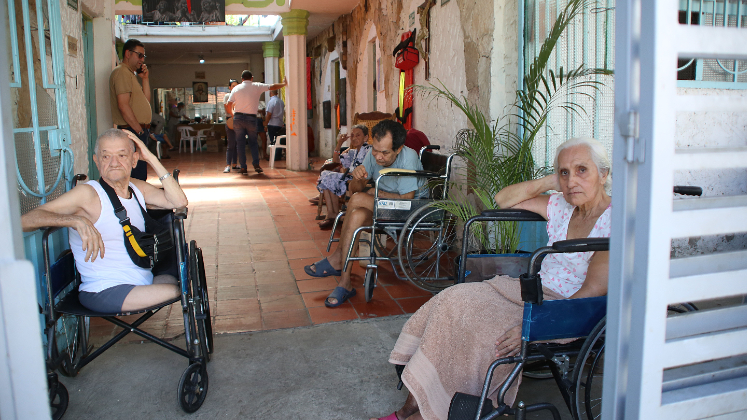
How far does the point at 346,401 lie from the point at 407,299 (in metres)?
1.19

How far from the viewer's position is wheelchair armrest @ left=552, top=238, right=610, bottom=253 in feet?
4.78

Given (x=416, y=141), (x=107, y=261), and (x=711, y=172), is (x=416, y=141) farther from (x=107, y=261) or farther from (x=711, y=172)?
(x=107, y=261)

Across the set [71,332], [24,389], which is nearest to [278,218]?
[71,332]

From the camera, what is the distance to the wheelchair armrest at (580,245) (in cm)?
146

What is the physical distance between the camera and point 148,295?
2064mm

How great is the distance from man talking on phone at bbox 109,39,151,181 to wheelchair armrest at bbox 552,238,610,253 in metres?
3.90

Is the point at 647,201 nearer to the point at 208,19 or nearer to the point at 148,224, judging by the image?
the point at 148,224

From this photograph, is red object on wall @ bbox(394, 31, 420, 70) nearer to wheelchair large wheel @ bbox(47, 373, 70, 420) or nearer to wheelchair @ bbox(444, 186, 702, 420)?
wheelchair @ bbox(444, 186, 702, 420)

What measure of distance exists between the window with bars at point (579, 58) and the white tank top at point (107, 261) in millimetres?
2373

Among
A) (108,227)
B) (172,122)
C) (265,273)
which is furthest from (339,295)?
(172,122)

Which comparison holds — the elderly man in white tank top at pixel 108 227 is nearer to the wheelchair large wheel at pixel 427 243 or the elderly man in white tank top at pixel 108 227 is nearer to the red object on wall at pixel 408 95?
the wheelchair large wheel at pixel 427 243

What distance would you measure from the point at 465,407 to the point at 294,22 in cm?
880

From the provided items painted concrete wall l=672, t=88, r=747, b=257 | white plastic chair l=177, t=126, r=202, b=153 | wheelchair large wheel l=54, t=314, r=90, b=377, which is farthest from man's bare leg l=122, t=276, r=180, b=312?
white plastic chair l=177, t=126, r=202, b=153

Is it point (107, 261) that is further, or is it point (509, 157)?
point (509, 157)
